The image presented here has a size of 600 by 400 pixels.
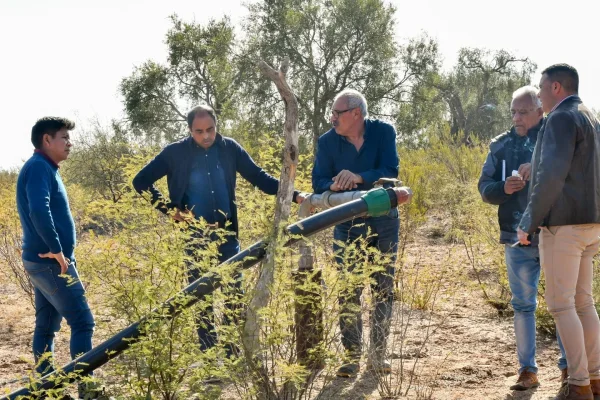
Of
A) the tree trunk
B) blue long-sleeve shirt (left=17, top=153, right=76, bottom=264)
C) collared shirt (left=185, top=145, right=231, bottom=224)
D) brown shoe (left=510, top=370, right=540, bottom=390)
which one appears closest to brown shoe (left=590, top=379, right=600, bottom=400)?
brown shoe (left=510, top=370, right=540, bottom=390)

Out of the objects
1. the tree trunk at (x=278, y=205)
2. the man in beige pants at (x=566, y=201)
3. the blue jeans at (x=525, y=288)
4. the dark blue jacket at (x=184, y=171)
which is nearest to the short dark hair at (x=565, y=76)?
the man in beige pants at (x=566, y=201)

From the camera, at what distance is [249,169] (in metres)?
5.41

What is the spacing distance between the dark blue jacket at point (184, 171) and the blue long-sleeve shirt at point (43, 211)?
0.67 meters

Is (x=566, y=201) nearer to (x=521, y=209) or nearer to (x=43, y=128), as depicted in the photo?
(x=521, y=209)

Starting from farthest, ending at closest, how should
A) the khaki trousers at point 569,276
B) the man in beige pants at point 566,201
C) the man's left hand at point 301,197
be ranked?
1. the man's left hand at point 301,197
2. the khaki trousers at point 569,276
3. the man in beige pants at point 566,201

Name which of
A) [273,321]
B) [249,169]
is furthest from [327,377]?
[249,169]

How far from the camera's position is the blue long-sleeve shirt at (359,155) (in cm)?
523

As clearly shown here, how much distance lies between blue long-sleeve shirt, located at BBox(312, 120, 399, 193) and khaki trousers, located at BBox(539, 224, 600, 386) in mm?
1247

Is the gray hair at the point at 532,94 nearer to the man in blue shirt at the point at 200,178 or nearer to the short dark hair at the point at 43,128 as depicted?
the man in blue shirt at the point at 200,178

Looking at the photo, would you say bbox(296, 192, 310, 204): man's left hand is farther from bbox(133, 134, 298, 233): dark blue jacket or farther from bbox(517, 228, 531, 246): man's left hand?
bbox(517, 228, 531, 246): man's left hand

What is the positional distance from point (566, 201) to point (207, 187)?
91.5 inches

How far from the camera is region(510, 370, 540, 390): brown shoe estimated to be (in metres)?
4.89

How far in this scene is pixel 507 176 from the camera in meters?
4.89

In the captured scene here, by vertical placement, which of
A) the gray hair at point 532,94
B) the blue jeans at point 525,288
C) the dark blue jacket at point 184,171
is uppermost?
the gray hair at point 532,94
